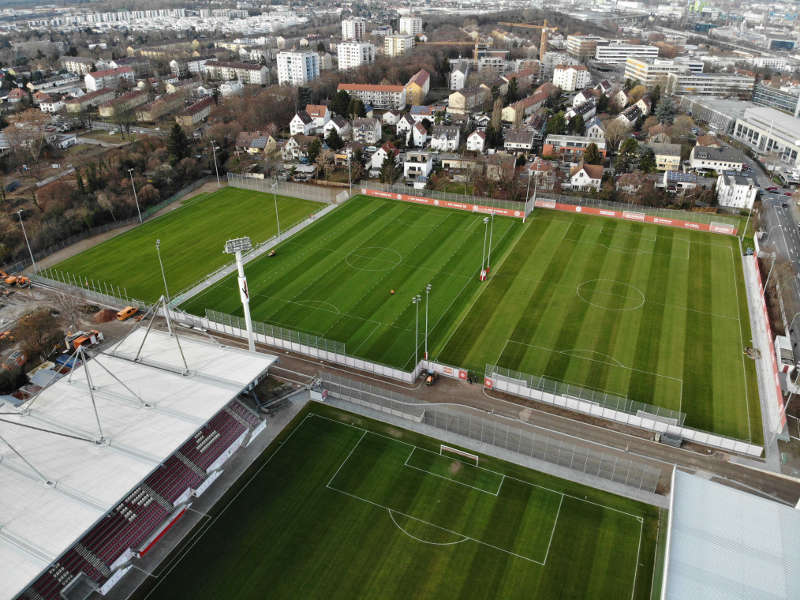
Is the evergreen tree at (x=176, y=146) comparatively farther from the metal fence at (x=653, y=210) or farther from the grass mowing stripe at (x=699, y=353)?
the grass mowing stripe at (x=699, y=353)

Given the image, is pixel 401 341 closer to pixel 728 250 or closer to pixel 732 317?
pixel 732 317

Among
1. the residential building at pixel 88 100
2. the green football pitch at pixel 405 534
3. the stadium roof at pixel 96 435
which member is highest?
the residential building at pixel 88 100

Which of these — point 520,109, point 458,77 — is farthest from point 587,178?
point 458,77

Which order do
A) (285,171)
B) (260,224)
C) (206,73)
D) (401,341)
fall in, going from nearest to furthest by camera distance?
(401,341)
(260,224)
(285,171)
(206,73)

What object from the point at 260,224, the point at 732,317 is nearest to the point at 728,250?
the point at 732,317

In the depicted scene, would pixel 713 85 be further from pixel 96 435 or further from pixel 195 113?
pixel 96 435

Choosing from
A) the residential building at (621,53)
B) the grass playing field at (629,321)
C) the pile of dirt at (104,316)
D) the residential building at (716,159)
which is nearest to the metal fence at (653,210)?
the grass playing field at (629,321)
